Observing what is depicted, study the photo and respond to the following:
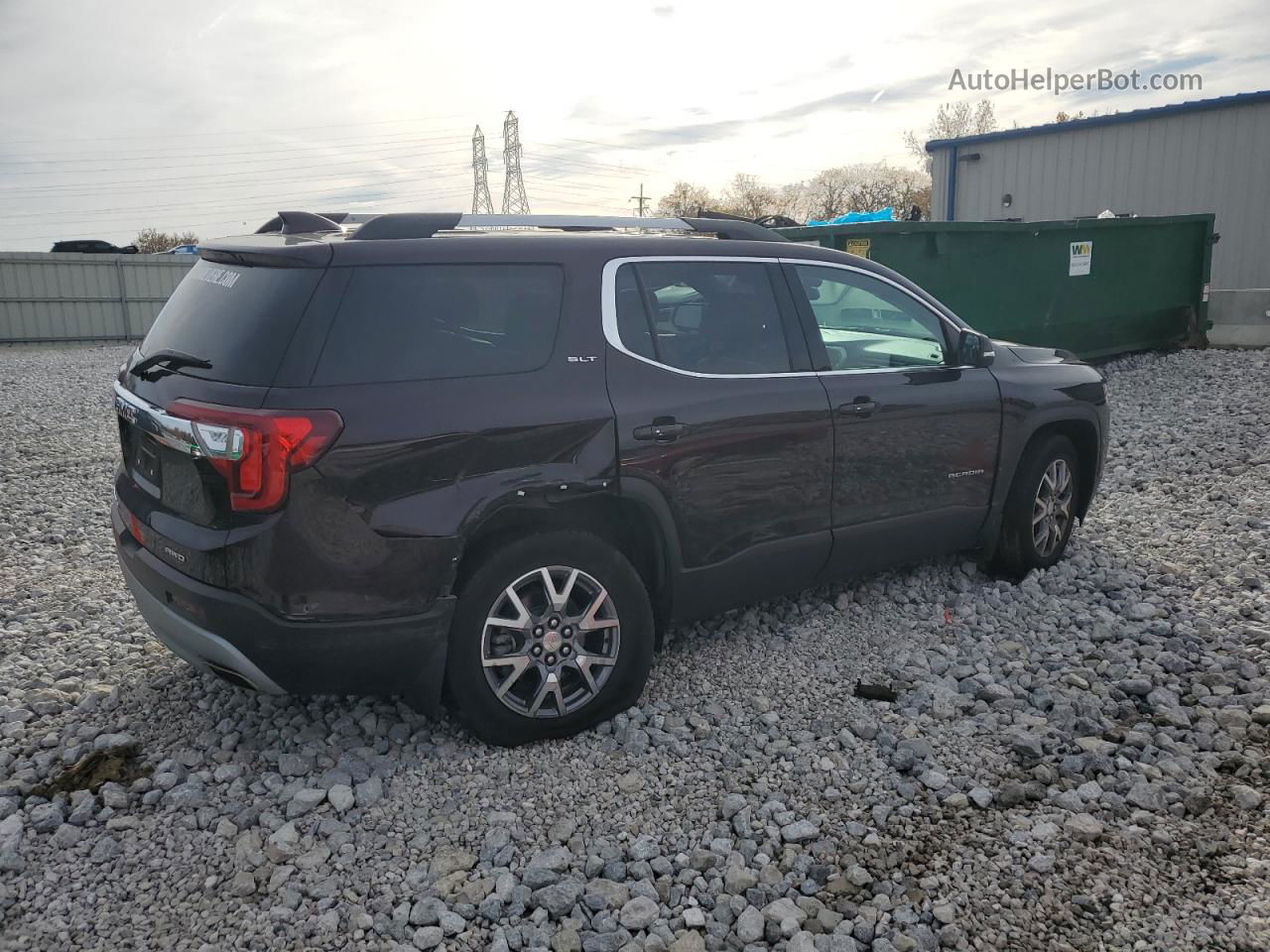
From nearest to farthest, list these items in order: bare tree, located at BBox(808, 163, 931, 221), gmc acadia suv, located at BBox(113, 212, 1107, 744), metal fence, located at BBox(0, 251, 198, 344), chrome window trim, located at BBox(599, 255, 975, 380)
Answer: gmc acadia suv, located at BBox(113, 212, 1107, 744) < chrome window trim, located at BBox(599, 255, 975, 380) < metal fence, located at BBox(0, 251, 198, 344) < bare tree, located at BBox(808, 163, 931, 221)

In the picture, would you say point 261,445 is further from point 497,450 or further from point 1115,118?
point 1115,118

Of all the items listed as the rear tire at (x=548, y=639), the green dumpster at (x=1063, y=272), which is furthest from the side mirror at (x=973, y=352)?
the green dumpster at (x=1063, y=272)

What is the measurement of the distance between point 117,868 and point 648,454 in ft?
6.98

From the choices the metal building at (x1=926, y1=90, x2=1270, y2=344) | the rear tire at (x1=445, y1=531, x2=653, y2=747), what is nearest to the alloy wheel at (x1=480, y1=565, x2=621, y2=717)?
the rear tire at (x1=445, y1=531, x2=653, y2=747)

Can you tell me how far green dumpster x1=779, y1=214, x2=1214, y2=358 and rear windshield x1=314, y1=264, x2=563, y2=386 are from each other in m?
5.61

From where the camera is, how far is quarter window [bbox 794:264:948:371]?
4566 millimetres

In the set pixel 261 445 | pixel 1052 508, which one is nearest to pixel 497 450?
pixel 261 445

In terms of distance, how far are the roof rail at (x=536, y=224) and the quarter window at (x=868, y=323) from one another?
1.08 feet

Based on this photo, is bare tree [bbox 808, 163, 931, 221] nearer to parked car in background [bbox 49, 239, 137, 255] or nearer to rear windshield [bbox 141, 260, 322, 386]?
parked car in background [bbox 49, 239, 137, 255]

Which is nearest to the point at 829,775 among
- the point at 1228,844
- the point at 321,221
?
the point at 1228,844

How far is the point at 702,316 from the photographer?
419 cm

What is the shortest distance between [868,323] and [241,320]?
272cm

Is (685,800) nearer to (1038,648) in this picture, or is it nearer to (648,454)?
(648,454)

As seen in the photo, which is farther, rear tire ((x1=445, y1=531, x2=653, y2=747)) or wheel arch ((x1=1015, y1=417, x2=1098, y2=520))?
wheel arch ((x1=1015, y1=417, x2=1098, y2=520))
